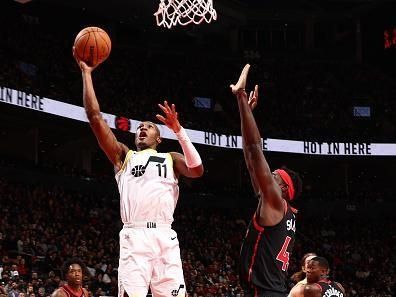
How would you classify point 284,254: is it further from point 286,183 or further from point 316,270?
point 316,270

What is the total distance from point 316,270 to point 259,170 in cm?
141

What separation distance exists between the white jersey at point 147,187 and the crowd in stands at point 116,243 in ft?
23.3

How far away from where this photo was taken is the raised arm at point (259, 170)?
4.33m

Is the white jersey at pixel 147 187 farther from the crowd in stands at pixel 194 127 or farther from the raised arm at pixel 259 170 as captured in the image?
the crowd in stands at pixel 194 127

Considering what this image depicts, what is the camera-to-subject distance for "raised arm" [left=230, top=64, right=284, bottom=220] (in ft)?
14.2

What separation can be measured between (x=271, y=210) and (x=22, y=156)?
17.4 meters

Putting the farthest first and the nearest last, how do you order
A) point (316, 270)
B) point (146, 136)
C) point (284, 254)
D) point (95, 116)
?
point (316, 270) < point (146, 136) < point (95, 116) < point (284, 254)

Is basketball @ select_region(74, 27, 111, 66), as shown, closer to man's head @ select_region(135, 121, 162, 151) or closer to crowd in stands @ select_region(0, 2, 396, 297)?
man's head @ select_region(135, 121, 162, 151)

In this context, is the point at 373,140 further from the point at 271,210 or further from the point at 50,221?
the point at 271,210

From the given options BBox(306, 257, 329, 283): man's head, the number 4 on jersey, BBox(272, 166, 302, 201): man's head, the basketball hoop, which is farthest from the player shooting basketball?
the basketball hoop

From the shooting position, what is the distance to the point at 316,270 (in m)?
5.40

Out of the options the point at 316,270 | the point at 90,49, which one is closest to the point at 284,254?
the point at 316,270

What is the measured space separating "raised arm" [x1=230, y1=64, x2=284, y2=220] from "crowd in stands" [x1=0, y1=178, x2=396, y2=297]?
26.1ft

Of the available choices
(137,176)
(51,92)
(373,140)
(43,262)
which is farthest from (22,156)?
(137,176)
